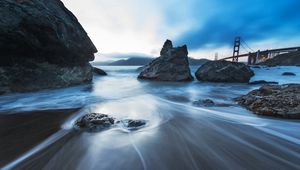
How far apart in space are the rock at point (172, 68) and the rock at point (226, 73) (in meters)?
1.57

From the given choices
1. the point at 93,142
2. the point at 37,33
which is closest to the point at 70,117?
the point at 93,142

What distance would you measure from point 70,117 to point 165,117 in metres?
1.95

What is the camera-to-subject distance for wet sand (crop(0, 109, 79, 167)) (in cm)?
189

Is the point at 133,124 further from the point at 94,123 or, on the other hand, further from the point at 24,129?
the point at 24,129

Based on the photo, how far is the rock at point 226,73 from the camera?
38.1 ft

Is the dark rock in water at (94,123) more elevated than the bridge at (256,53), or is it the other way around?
the bridge at (256,53)

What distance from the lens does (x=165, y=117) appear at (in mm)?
3277

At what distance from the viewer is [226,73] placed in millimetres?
11727

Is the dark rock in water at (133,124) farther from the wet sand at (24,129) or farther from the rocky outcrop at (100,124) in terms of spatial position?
the wet sand at (24,129)

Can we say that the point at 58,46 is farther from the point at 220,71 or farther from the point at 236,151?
the point at 220,71

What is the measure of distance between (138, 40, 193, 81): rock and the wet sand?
33.7 ft

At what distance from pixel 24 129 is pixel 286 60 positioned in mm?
67838

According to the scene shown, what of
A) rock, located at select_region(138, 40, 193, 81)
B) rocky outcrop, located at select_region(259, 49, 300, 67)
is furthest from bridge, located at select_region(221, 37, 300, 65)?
rock, located at select_region(138, 40, 193, 81)

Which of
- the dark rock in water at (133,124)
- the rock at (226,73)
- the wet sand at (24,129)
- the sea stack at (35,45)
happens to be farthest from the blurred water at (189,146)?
the rock at (226,73)
